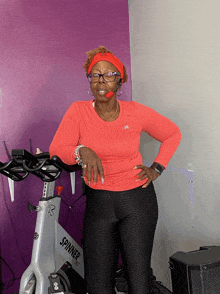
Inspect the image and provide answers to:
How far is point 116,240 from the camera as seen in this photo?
4.94ft

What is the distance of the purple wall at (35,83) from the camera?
236cm

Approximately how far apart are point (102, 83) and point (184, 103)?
78 cm

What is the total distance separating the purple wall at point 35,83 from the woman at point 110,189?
3.28ft

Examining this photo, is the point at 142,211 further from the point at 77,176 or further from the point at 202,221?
the point at 77,176

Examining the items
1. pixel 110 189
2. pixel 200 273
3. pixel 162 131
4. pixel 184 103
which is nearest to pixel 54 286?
pixel 110 189

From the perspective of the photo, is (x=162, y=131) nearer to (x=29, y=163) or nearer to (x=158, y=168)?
(x=158, y=168)

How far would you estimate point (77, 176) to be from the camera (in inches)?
103

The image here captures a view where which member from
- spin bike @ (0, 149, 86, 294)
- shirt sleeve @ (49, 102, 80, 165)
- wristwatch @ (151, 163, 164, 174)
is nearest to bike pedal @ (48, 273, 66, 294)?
spin bike @ (0, 149, 86, 294)

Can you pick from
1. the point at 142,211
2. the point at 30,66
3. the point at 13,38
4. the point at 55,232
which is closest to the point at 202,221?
the point at 142,211

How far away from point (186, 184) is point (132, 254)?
799 mm

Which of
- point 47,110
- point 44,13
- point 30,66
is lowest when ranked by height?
point 47,110

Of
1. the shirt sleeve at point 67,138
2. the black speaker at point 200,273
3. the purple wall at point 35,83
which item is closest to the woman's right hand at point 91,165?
the shirt sleeve at point 67,138

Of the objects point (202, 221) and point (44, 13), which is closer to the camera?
point (202, 221)

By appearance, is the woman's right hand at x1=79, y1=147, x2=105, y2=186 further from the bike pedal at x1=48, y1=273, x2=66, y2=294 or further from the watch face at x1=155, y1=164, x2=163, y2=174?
the bike pedal at x1=48, y1=273, x2=66, y2=294
